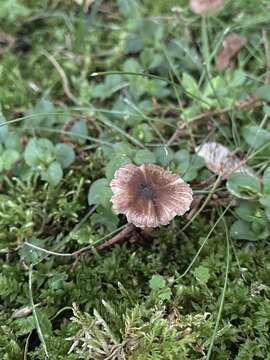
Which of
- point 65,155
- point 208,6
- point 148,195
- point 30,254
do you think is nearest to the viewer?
point 148,195

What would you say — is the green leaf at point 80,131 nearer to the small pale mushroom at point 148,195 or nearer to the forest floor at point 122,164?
the forest floor at point 122,164

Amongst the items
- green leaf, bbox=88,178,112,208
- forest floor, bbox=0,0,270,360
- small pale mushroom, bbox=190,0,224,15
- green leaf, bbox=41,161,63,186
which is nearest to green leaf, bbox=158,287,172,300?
forest floor, bbox=0,0,270,360

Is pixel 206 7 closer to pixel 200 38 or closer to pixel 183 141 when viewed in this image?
pixel 200 38

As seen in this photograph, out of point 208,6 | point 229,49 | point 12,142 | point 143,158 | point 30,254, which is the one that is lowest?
point 30,254

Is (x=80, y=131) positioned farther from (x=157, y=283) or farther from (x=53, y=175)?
(x=157, y=283)

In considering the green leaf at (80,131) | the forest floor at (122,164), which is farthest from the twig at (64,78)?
the green leaf at (80,131)

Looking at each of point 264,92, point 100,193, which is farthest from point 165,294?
point 264,92

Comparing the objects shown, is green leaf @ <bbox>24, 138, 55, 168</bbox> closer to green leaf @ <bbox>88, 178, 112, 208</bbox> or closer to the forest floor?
the forest floor

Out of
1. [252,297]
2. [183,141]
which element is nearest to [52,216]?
[183,141]
